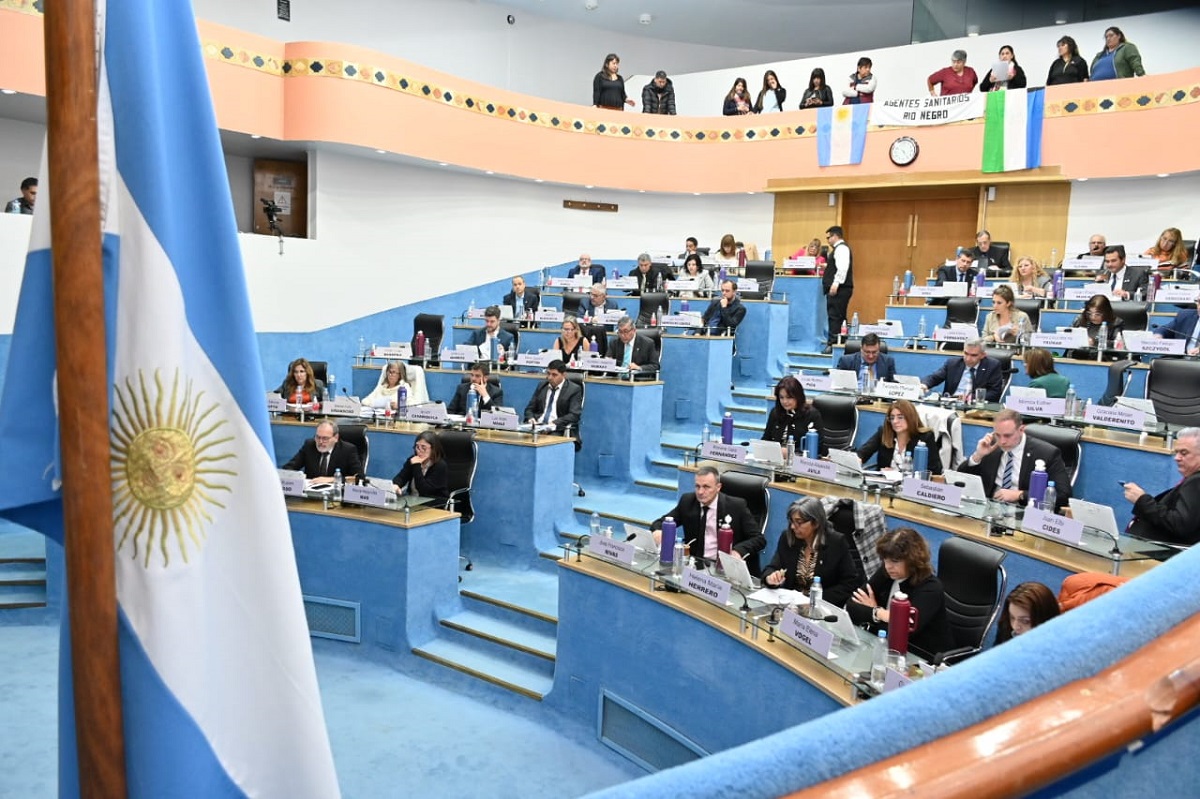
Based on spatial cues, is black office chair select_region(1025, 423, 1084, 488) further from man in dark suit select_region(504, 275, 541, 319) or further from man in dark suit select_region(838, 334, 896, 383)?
man in dark suit select_region(504, 275, 541, 319)

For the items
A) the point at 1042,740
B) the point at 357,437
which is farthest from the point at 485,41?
the point at 1042,740

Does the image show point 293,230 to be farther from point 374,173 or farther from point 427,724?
point 427,724

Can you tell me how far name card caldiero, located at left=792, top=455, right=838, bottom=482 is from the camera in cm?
525

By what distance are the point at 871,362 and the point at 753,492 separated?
2478 mm

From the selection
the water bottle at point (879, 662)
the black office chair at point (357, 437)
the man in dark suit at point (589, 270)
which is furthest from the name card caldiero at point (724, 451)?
the man in dark suit at point (589, 270)

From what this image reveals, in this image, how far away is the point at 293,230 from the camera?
1205cm

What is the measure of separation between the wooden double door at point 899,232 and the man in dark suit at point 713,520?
8534mm

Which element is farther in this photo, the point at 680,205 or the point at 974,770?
the point at 680,205

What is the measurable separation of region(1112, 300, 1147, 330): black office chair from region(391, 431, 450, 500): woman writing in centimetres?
551

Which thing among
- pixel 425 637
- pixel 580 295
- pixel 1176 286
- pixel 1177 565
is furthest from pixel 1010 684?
pixel 580 295

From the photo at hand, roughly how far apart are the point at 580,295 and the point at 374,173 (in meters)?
3.21

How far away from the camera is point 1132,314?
750 centimetres

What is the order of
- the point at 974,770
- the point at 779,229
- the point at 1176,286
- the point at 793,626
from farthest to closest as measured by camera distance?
the point at 779,229
the point at 1176,286
the point at 793,626
the point at 974,770

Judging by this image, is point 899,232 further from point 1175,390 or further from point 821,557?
point 821,557
